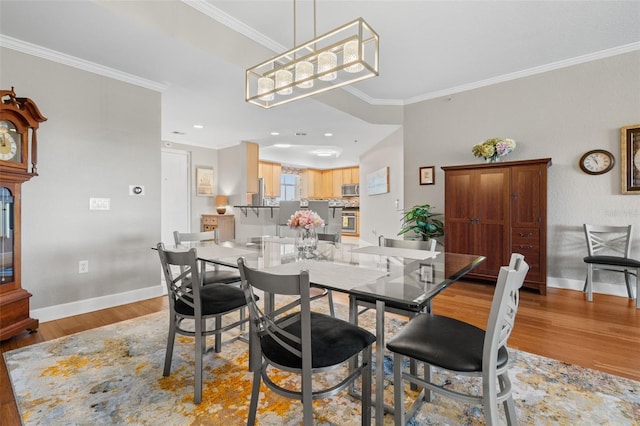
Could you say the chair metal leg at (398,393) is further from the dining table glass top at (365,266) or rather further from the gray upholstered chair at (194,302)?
the gray upholstered chair at (194,302)

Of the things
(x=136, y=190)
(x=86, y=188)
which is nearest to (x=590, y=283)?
(x=136, y=190)

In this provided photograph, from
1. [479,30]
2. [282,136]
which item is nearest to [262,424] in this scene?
[479,30]

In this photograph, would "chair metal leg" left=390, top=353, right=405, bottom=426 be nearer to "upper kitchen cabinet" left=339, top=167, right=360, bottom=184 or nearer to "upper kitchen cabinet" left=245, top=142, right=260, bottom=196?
"upper kitchen cabinet" left=245, top=142, right=260, bottom=196

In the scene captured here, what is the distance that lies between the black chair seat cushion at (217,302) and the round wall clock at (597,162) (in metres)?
4.04

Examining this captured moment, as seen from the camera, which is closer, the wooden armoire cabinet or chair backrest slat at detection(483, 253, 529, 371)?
chair backrest slat at detection(483, 253, 529, 371)

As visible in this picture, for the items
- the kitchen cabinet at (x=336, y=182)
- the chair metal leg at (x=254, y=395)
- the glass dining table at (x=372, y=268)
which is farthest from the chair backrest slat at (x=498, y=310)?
the kitchen cabinet at (x=336, y=182)

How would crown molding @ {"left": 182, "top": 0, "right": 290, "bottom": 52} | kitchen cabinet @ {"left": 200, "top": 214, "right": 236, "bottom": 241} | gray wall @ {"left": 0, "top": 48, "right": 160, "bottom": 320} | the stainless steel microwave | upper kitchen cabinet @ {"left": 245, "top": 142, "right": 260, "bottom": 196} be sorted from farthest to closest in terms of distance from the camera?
the stainless steel microwave
kitchen cabinet @ {"left": 200, "top": 214, "right": 236, "bottom": 241}
upper kitchen cabinet @ {"left": 245, "top": 142, "right": 260, "bottom": 196}
gray wall @ {"left": 0, "top": 48, "right": 160, "bottom": 320}
crown molding @ {"left": 182, "top": 0, "right": 290, "bottom": 52}

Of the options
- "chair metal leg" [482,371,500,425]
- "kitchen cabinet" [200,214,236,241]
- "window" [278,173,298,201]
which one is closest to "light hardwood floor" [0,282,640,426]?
"chair metal leg" [482,371,500,425]

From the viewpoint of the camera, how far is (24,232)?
2.64 m

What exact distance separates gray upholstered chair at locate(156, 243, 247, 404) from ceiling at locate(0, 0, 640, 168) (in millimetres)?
1879

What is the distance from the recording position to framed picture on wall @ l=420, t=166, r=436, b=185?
458 cm

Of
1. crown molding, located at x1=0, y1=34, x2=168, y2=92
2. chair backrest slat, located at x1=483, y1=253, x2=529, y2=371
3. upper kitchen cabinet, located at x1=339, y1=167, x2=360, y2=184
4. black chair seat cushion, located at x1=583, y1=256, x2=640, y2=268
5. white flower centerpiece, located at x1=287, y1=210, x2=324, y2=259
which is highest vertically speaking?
crown molding, located at x1=0, y1=34, x2=168, y2=92

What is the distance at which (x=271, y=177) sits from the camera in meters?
8.77

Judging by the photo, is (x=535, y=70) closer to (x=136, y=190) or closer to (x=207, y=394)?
(x=207, y=394)
